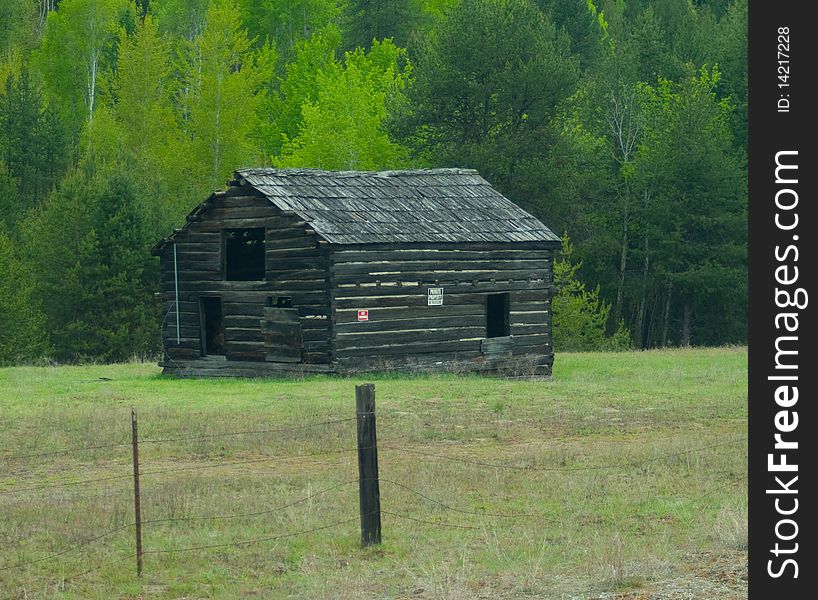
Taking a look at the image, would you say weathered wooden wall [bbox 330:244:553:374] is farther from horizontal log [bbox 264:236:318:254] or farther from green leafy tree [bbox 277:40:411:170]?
green leafy tree [bbox 277:40:411:170]

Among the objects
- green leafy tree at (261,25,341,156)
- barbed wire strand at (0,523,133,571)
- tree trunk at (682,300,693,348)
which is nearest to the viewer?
barbed wire strand at (0,523,133,571)

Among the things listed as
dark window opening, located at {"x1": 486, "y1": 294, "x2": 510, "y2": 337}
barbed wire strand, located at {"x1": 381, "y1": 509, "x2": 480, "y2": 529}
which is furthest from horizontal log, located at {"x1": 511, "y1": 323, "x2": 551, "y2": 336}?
barbed wire strand, located at {"x1": 381, "y1": 509, "x2": 480, "y2": 529}

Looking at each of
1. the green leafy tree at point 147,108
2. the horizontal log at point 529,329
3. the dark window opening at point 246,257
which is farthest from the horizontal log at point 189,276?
the green leafy tree at point 147,108

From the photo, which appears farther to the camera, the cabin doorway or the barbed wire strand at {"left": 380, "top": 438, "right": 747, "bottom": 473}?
the cabin doorway

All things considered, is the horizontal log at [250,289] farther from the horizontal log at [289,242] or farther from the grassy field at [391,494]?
the grassy field at [391,494]

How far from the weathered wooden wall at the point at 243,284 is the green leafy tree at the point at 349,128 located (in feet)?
80.1

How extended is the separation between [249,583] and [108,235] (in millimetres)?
37764

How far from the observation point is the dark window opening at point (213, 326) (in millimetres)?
34562

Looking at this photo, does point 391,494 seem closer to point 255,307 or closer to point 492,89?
point 255,307

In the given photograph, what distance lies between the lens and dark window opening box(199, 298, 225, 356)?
34562mm

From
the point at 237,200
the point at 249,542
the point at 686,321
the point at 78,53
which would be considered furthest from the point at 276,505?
the point at 78,53

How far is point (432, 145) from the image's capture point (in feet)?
181

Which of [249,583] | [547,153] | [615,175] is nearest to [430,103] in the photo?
[547,153]

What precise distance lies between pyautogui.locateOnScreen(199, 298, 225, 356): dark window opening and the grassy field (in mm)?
6244
